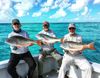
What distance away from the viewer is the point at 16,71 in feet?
14.8

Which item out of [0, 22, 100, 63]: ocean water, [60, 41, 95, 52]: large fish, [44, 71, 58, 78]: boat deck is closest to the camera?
[60, 41, 95, 52]: large fish

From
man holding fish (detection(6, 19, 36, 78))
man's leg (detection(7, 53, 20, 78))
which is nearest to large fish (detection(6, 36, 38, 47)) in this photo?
man holding fish (detection(6, 19, 36, 78))

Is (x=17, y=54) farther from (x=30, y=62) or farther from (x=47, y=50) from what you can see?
(x=47, y=50)

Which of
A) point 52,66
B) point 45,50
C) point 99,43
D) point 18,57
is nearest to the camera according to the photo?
point 18,57

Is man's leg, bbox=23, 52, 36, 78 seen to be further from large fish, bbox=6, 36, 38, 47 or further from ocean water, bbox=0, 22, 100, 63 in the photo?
ocean water, bbox=0, 22, 100, 63

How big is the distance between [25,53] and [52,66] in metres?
A: 1.02

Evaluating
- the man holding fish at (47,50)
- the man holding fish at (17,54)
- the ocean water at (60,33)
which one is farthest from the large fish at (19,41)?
the ocean water at (60,33)

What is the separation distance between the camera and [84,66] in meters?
4.25

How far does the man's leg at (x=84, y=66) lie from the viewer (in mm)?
4156

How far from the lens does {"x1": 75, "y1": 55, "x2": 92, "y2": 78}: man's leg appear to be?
416 centimetres

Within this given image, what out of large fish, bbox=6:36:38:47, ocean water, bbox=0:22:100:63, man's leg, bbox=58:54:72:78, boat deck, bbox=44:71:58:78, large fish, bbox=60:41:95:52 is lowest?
ocean water, bbox=0:22:100:63

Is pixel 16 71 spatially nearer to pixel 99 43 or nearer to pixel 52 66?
pixel 52 66

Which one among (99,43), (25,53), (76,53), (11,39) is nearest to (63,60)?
(76,53)

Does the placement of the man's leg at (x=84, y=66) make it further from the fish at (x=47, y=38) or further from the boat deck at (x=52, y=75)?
the boat deck at (x=52, y=75)
